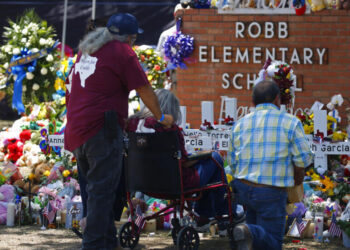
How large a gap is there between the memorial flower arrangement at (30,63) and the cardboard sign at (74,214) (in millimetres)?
4109

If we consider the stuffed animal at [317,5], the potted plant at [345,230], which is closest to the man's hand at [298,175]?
the potted plant at [345,230]

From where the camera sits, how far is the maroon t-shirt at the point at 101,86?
4.97m

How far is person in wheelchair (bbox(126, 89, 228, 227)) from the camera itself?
218 inches

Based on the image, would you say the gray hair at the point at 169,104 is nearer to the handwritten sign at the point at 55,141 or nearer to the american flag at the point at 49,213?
the american flag at the point at 49,213

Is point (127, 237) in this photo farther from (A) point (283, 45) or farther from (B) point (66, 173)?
(A) point (283, 45)

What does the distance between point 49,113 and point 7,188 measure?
2737 mm

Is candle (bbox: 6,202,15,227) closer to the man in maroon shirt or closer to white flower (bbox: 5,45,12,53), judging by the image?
the man in maroon shirt

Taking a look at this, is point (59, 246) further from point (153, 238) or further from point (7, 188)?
point (7, 188)

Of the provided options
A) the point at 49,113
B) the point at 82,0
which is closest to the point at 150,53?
the point at 49,113

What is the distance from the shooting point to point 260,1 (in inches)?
345

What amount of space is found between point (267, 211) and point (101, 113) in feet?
3.87

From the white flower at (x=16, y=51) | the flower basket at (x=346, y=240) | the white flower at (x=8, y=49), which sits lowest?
the flower basket at (x=346, y=240)

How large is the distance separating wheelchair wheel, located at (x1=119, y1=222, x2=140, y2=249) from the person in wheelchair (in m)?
0.46

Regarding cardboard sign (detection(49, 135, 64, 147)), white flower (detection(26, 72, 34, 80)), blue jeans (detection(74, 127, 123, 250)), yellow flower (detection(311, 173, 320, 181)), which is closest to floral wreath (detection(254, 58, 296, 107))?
yellow flower (detection(311, 173, 320, 181))
